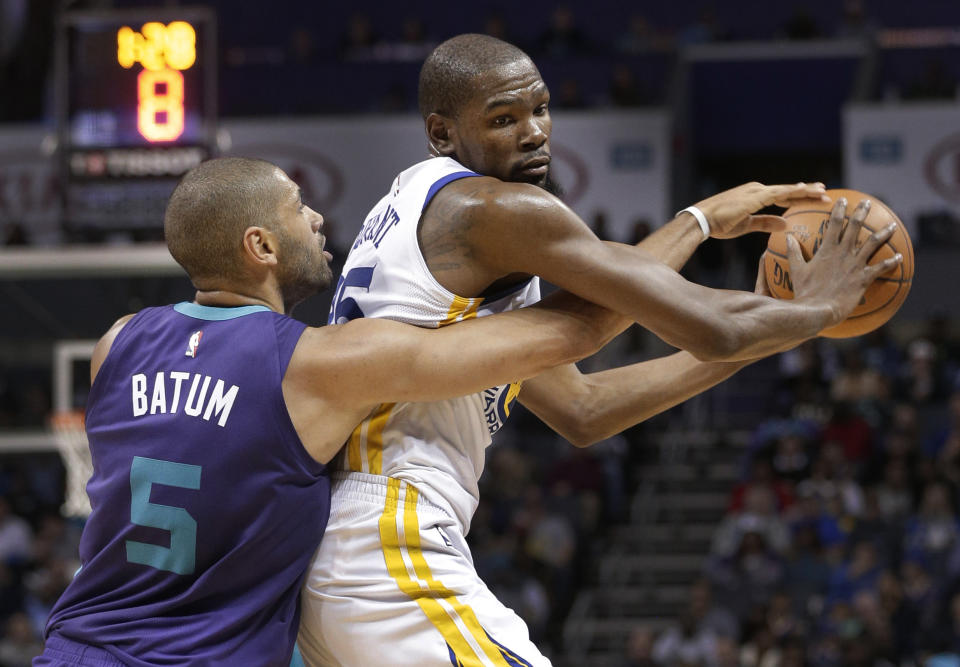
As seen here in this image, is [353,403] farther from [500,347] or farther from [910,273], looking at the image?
[910,273]

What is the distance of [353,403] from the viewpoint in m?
2.94

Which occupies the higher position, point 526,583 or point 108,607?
point 108,607

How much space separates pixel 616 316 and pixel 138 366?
1132 millimetres

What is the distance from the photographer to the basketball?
3.38 meters

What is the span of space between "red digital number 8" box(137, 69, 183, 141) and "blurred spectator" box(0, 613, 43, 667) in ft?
15.5

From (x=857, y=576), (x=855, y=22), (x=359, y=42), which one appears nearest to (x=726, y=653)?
(x=857, y=576)

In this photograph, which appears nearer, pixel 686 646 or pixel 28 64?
pixel 686 646

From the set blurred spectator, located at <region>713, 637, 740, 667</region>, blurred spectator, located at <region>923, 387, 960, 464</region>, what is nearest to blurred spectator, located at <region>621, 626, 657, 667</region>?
blurred spectator, located at <region>713, 637, 740, 667</region>

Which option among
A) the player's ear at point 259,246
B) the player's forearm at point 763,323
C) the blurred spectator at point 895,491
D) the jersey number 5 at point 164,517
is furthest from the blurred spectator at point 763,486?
the jersey number 5 at point 164,517

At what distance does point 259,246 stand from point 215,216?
123mm

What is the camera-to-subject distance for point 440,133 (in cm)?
340

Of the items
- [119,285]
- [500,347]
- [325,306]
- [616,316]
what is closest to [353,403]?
[500,347]

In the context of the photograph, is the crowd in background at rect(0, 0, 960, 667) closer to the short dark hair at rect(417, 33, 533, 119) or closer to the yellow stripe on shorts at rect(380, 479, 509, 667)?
the yellow stripe on shorts at rect(380, 479, 509, 667)

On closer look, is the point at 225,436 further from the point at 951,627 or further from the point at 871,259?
the point at 951,627
